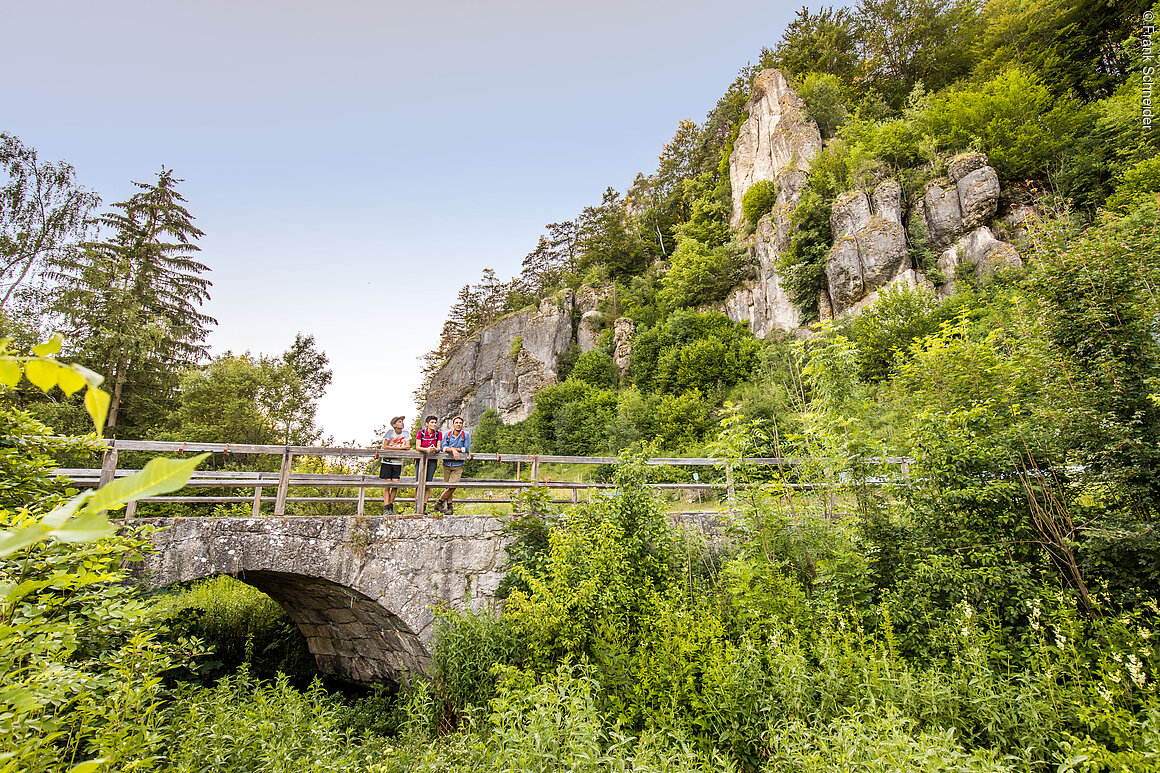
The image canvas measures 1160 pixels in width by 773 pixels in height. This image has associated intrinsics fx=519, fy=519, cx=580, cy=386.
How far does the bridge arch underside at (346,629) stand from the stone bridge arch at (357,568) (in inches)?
0.7

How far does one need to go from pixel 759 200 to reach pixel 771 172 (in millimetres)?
2291

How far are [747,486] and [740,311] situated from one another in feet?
60.6

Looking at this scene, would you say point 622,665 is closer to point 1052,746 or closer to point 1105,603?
point 1052,746

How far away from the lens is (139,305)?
54.6 feet

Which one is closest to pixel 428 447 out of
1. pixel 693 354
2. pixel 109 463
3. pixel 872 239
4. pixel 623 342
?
pixel 109 463

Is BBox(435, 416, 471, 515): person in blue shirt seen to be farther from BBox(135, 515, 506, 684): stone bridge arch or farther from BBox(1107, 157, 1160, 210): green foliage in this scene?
BBox(1107, 157, 1160, 210): green foliage

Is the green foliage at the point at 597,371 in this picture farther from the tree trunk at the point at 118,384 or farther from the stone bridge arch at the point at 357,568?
the stone bridge arch at the point at 357,568

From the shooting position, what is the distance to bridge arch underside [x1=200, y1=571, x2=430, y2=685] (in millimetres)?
5836

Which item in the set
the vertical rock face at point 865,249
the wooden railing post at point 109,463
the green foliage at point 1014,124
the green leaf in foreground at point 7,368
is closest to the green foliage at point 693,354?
the vertical rock face at point 865,249

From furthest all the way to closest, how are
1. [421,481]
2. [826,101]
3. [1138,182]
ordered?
[826,101] < [1138,182] < [421,481]

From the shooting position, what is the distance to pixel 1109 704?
3398mm

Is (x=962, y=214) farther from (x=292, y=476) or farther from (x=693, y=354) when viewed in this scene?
(x=292, y=476)

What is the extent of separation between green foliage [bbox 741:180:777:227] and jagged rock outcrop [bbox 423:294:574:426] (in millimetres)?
10813

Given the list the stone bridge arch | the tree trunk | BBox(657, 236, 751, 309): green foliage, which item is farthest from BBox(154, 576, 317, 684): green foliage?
BBox(657, 236, 751, 309): green foliage
